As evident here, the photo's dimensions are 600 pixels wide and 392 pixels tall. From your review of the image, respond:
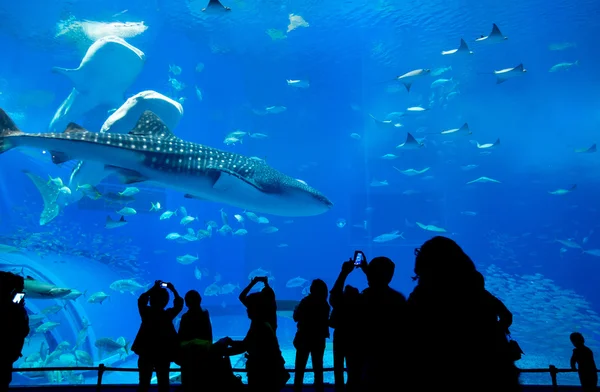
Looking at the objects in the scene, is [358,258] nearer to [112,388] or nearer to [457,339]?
[457,339]

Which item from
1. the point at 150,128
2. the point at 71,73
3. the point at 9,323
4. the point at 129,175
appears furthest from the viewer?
the point at 71,73

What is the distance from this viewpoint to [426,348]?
0.93m

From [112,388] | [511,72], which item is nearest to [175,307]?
[112,388]

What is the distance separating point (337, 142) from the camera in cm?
3181

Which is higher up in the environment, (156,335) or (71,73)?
(71,73)

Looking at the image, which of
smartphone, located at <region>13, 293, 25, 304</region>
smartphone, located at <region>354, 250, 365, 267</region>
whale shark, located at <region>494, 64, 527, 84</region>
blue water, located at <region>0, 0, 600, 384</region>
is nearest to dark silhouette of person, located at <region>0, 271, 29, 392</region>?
smartphone, located at <region>13, 293, 25, 304</region>

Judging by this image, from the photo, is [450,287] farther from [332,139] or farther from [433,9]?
[332,139]

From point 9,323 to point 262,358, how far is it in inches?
64.0

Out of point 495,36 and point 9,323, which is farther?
point 495,36

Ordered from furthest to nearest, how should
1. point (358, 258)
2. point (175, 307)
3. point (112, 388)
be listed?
point (112, 388) → point (175, 307) → point (358, 258)

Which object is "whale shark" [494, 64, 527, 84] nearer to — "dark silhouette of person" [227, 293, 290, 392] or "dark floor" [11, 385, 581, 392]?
"dark floor" [11, 385, 581, 392]

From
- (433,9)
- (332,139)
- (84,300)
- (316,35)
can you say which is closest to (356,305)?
(433,9)

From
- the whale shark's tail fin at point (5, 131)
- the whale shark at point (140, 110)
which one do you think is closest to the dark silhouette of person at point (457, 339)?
the whale shark's tail fin at point (5, 131)

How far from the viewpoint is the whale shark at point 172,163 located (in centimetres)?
366
